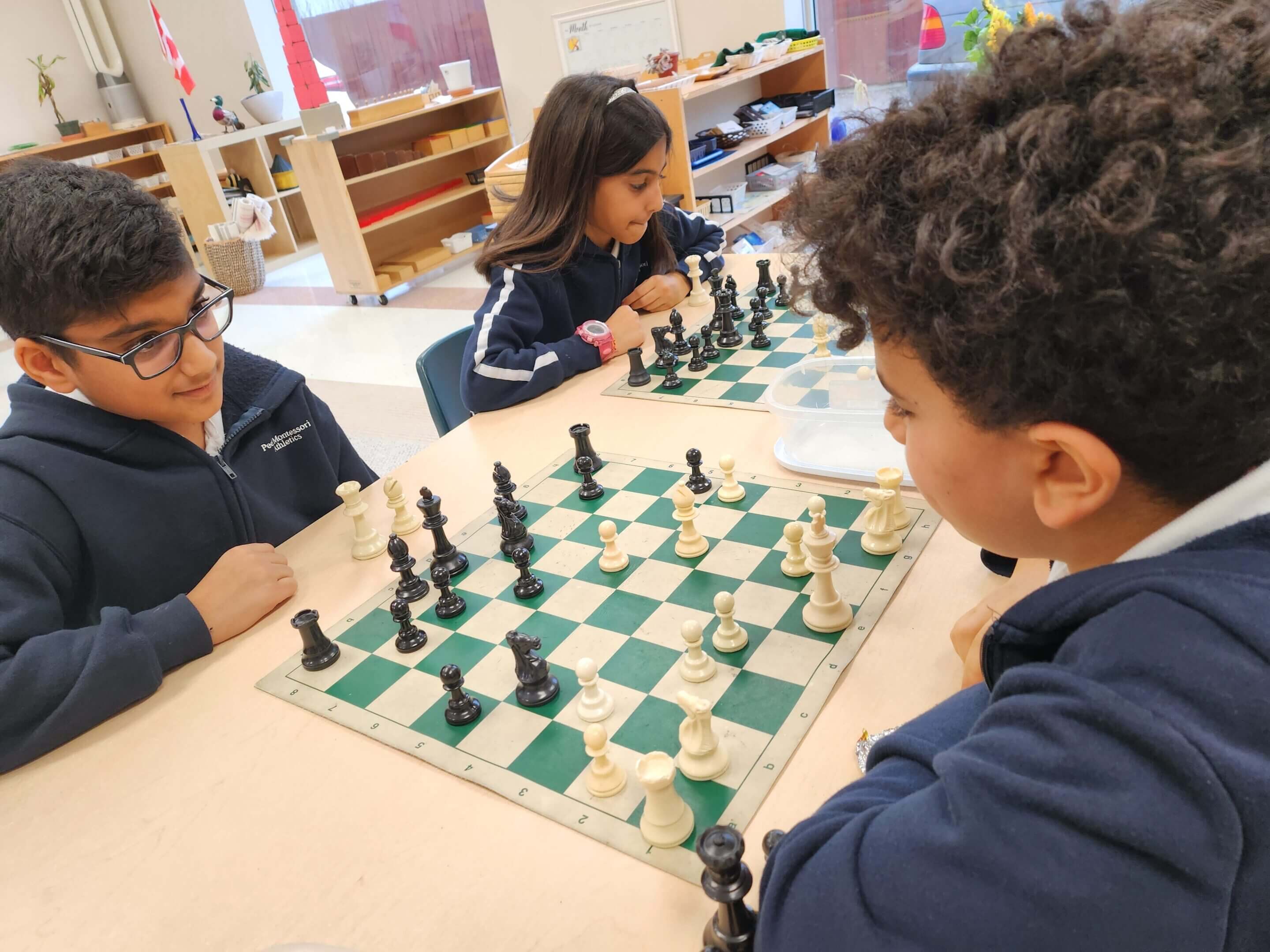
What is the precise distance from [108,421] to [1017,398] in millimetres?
1228

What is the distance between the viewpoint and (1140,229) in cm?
42

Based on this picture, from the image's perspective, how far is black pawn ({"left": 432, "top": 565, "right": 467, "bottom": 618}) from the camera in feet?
3.38

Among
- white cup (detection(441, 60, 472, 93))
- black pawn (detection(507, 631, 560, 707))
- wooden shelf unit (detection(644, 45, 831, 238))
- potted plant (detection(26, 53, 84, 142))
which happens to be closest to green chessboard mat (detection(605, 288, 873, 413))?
black pawn (detection(507, 631, 560, 707))

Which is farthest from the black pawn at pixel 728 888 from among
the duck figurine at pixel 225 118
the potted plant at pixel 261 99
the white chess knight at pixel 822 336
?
the potted plant at pixel 261 99

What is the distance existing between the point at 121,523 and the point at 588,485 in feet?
2.22

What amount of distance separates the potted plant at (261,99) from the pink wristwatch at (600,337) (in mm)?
5382

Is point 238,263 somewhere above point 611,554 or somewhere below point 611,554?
below

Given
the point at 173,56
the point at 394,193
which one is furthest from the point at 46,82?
the point at 394,193

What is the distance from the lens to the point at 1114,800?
15.8 inches

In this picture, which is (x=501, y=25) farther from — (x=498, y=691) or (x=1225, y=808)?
(x=1225, y=808)

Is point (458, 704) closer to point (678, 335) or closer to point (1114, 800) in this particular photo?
point (1114, 800)

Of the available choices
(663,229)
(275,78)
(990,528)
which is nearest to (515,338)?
(663,229)

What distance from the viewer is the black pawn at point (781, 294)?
1.82 meters

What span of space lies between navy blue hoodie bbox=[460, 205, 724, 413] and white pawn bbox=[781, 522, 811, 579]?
777 mm
